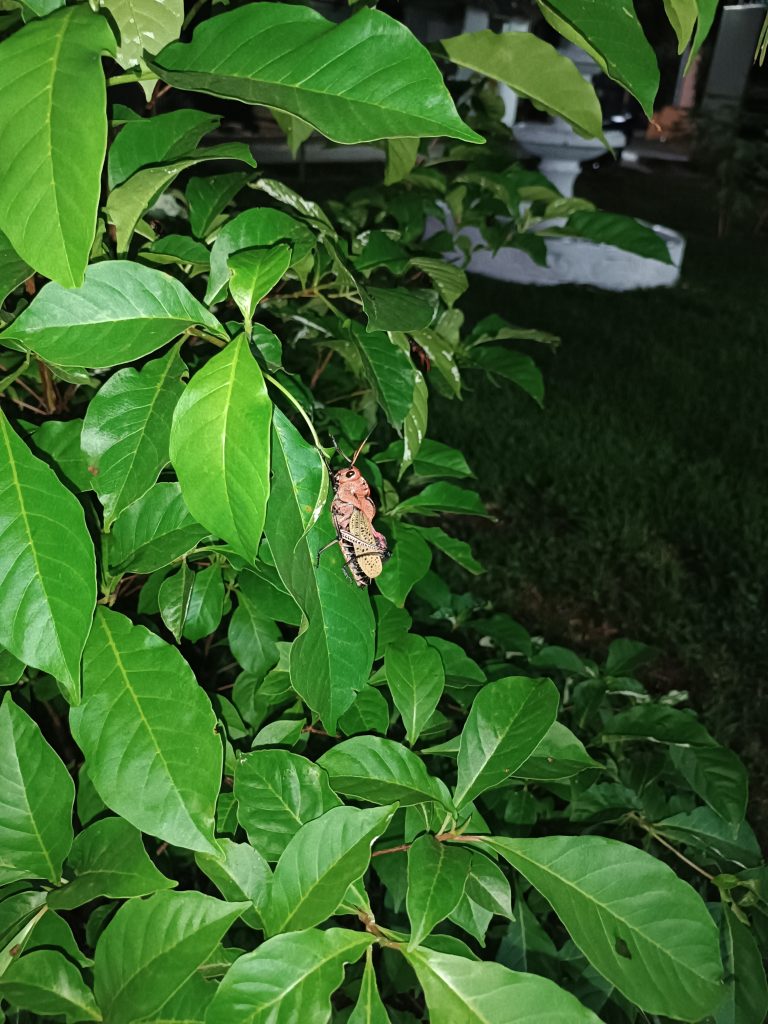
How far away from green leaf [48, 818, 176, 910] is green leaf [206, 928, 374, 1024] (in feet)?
0.34

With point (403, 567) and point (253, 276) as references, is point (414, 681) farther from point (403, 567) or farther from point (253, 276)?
point (253, 276)

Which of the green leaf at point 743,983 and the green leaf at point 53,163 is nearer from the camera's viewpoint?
the green leaf at point 53,163

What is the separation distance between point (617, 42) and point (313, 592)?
1.34 feet

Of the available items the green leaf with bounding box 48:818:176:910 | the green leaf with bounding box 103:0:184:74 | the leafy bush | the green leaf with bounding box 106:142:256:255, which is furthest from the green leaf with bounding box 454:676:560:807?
the green leaf with bounding box 103:0:184:74

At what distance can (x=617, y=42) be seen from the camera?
1.75ft

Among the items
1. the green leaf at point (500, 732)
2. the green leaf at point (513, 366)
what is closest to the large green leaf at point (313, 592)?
the green leaf at point (500, 732)

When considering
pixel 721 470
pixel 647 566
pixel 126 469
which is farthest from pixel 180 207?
pixel 721 470

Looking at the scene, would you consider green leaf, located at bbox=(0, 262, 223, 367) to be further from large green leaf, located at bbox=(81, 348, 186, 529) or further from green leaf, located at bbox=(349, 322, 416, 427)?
green leaf, located at bbox=(349, 322, 416, 427)

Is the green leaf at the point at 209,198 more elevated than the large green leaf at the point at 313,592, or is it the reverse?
the green leaf at the point at 209,198

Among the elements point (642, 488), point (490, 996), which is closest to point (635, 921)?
point (490, 996)

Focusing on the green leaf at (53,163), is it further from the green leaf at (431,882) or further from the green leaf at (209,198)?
the green leaf at (431,882)

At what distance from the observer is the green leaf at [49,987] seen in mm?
541

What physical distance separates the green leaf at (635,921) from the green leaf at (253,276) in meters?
0.41

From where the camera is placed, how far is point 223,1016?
484 mm
